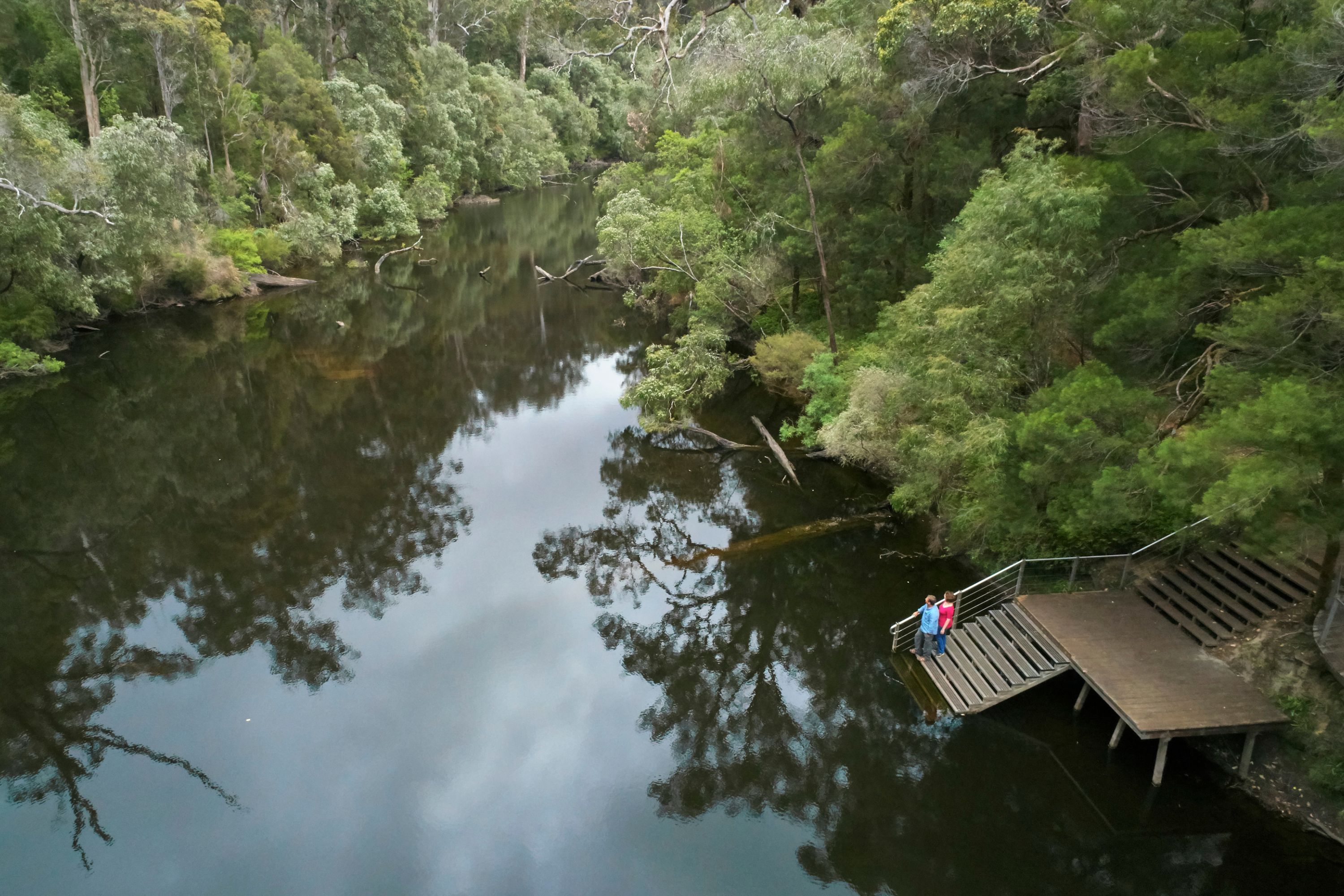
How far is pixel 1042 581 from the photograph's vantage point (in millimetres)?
13555

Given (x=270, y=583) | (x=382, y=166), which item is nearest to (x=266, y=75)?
(x=382, y=166)

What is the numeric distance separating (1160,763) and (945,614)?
137 inches

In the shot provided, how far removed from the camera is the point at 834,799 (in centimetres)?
1097

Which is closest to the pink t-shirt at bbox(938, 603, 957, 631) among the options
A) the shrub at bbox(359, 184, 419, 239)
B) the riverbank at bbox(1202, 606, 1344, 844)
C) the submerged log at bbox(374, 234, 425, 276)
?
the riverbank at bbox(1202, 606, 1344, 844)

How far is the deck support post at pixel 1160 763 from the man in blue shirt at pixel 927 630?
3.37 metres

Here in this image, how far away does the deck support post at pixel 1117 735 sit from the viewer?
442 inches

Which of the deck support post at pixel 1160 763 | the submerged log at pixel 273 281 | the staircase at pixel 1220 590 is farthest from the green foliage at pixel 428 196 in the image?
the deck support post at pixel 1160 763

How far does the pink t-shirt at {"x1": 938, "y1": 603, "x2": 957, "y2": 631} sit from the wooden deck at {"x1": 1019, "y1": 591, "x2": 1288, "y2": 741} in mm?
1079

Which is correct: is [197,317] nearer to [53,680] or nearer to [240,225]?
[240,225]

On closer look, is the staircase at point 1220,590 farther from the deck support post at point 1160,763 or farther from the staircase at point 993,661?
the staircase at point 993,661

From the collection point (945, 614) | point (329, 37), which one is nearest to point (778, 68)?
point (945, 614)

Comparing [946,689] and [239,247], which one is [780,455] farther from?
[239,247]

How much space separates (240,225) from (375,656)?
34533 mm

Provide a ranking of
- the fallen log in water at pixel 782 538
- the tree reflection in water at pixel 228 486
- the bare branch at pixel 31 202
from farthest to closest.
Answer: the bare branch at pixel 31 202 → the fallen log in water at pixel 782 538 → the tree reflection in water at pixel 228 486
